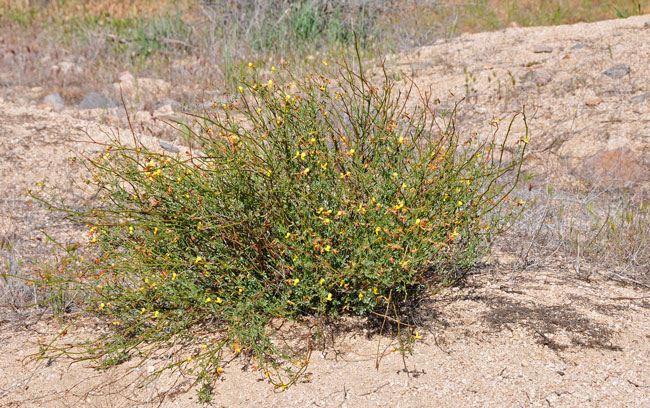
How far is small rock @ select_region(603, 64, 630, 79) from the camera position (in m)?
5.71

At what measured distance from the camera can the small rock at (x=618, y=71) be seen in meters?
5.71

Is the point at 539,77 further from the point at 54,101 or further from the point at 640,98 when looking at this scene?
the point at 54,101

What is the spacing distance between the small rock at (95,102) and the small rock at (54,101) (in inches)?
8.1

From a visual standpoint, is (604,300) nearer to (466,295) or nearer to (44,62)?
(466,295)

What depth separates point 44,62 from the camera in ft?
23.6

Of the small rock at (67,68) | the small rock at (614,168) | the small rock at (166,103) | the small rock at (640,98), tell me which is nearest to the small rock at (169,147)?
the small rock at (166,103)

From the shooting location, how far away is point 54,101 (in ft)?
Answer: 20.1

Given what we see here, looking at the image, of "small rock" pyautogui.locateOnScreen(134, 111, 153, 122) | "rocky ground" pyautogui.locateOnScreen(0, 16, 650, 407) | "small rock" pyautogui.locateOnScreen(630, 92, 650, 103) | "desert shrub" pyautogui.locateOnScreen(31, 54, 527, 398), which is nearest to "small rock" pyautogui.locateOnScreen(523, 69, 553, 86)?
"small rock" pyautogui.locateOnScreen(630, 92, 650, 103)

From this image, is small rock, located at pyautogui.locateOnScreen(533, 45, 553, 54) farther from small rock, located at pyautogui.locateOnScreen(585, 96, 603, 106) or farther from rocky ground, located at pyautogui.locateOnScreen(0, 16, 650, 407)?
rocky ground, located at pyautogui.locateOnScreen(0, 16, 650, 407)

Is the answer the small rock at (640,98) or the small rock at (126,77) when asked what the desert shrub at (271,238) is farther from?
the small rock at (126,77)

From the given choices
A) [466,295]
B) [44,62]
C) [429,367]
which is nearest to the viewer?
[429,367]

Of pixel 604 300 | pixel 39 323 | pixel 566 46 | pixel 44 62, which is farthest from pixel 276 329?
pixel 44 62

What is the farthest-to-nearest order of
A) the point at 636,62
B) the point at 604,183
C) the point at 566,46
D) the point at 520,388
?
1. the point at 566,46
2. the point at 636,62
3. the point at 604,183
4. the point at 520,388

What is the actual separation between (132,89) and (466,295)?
489 centimetres
